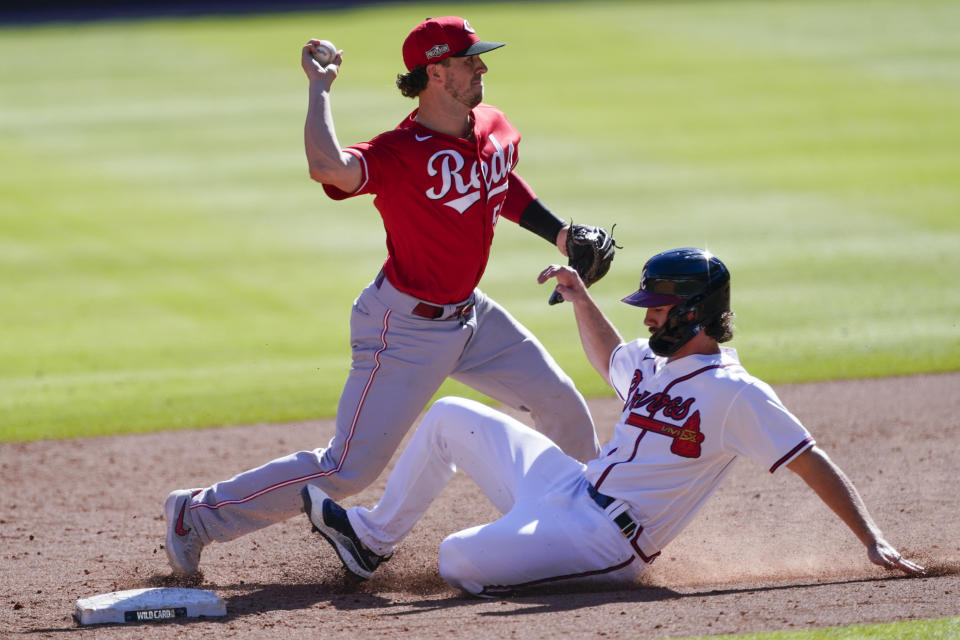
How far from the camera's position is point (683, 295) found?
4418 mm

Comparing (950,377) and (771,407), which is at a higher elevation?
(771,407)

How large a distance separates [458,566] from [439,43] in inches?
76.3

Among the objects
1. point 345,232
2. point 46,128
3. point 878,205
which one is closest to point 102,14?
point 46,128

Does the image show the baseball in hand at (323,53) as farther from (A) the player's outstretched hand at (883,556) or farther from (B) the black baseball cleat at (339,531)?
(A) the player's outstretched hand at (883,556)

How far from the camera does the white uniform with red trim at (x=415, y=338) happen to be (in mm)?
4805

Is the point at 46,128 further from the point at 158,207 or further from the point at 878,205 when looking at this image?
the point at 878,205

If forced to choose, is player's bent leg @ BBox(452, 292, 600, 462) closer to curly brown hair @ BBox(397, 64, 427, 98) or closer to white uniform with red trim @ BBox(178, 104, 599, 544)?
white uniform with red trim @ BBox(178, 104, 599, 544)

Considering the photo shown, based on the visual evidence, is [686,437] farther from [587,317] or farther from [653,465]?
[587,317]

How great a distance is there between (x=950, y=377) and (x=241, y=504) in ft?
15.1

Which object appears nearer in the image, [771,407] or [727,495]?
[771,407]

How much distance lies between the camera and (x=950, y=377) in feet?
25.0

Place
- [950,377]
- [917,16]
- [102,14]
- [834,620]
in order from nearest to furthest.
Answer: [834,620], [950,377], [917,16], [102,14]

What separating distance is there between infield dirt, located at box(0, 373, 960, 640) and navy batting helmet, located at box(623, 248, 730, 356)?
2.92 feet

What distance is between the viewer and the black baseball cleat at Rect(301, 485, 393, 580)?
15.5 ft
